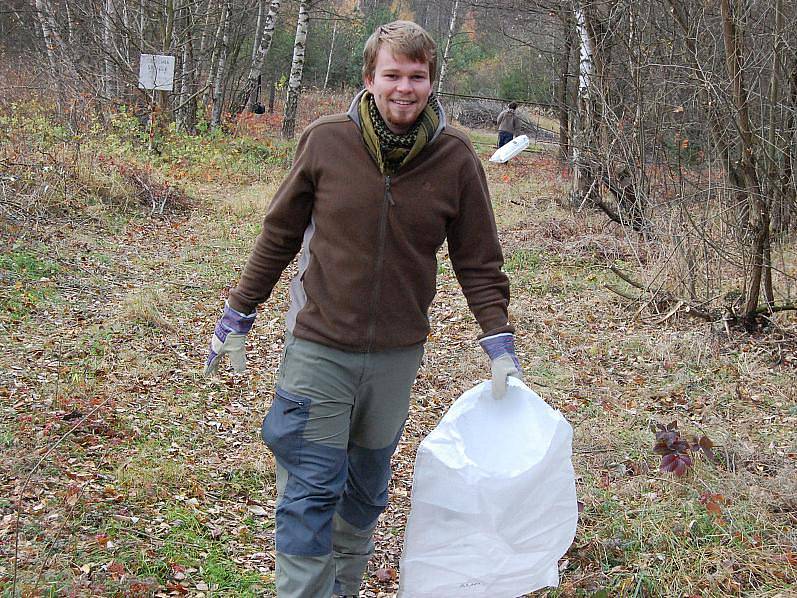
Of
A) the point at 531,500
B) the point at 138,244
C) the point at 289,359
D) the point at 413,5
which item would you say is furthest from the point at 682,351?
the point at 413,5

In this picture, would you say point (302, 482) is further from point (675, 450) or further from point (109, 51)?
point (109, 51)

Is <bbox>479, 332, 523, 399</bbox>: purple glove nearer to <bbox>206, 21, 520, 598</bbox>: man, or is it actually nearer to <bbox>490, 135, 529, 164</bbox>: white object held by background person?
<bbox>206, 21, 520, 598</bbox>: man

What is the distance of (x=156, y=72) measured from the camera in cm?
1407

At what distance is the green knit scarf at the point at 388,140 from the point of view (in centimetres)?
254

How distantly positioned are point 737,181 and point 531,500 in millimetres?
5276

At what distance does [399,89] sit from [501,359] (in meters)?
0.95

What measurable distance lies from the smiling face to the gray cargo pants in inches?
29.2

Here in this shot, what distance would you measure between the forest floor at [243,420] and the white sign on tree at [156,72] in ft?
18.1

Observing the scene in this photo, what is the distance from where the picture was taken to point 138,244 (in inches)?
352

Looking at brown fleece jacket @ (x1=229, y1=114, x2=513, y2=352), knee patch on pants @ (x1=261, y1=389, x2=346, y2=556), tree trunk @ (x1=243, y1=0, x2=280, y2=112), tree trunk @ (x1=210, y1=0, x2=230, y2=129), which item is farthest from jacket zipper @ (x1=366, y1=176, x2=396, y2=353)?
tree trunk @ (x1=210, y1=0, x2=230, y2=129)

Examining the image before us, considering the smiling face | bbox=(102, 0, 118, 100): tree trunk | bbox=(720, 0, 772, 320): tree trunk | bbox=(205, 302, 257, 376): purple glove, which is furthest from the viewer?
bbox=(102, 0, 118, 100): tree trunk

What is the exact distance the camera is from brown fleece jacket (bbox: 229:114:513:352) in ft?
8.46

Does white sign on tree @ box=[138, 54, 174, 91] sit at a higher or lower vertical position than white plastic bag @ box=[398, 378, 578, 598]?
higher

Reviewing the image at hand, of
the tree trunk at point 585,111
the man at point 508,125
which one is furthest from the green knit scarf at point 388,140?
the man at point 508,125
